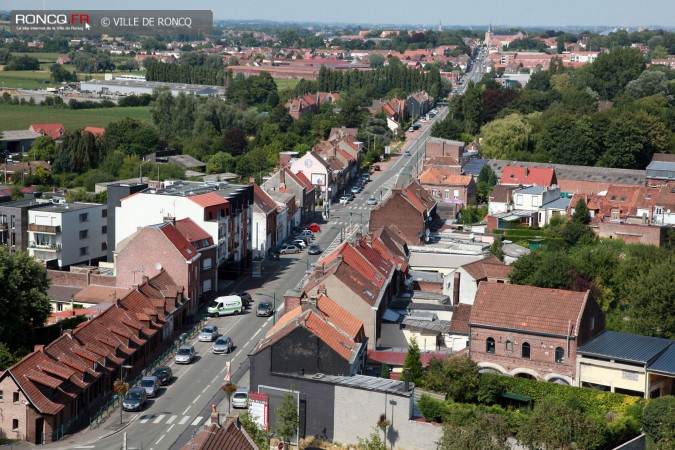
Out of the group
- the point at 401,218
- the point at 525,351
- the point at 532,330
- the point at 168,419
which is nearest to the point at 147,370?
the point at 168,419

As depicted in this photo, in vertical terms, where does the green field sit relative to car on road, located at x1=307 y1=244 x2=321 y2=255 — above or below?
above

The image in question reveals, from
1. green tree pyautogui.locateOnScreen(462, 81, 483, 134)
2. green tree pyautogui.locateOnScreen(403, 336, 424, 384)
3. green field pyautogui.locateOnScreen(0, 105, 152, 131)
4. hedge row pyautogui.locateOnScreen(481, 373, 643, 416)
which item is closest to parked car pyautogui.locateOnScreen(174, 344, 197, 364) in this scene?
green tree pyautogui.locateOnScreen(403, 336, 424, 384)

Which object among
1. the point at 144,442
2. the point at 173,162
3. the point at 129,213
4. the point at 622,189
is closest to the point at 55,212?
the point at 129,213

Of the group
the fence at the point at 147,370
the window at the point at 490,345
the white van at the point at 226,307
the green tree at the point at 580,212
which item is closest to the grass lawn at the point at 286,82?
the green tree at the point at 580,212

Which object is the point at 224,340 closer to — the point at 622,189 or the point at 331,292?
the point at 331,292

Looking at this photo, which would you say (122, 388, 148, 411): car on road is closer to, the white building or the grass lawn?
the white building

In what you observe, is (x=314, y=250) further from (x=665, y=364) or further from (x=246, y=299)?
(x=665, y=364)
